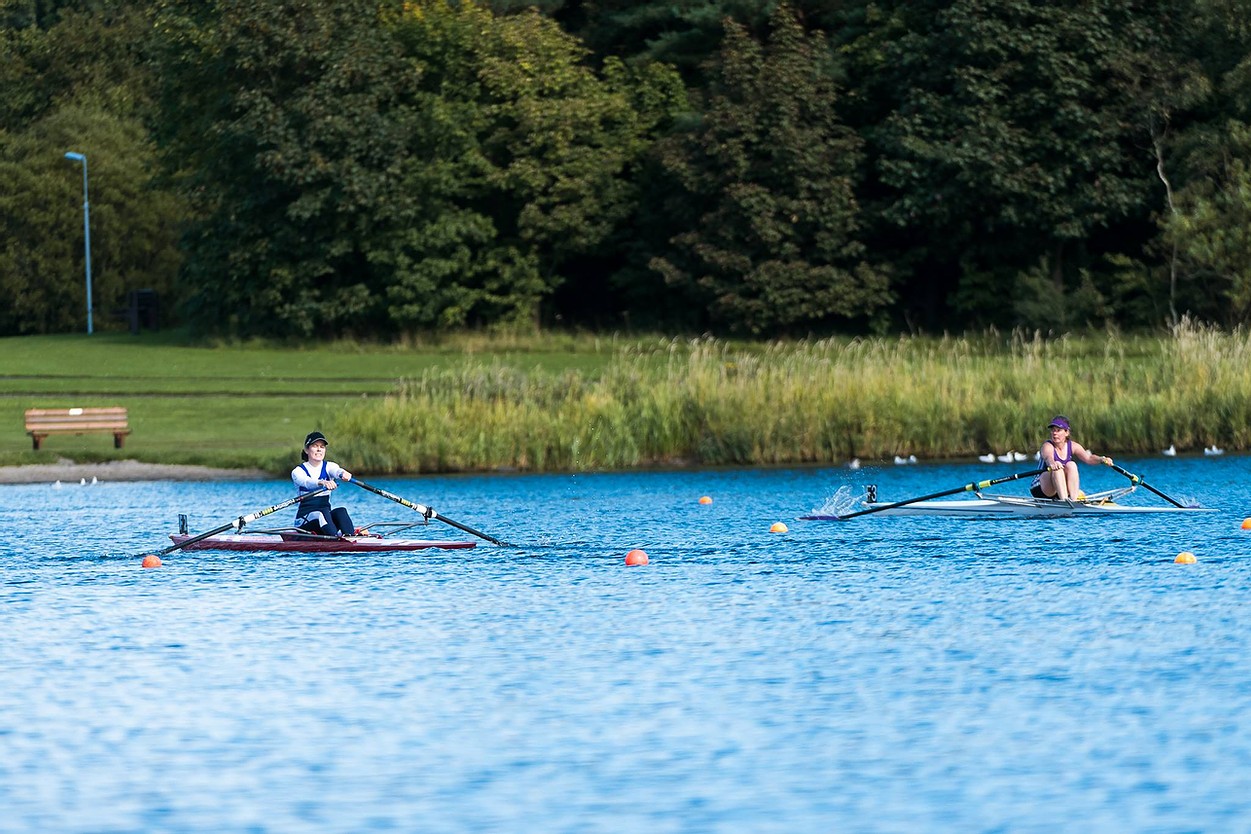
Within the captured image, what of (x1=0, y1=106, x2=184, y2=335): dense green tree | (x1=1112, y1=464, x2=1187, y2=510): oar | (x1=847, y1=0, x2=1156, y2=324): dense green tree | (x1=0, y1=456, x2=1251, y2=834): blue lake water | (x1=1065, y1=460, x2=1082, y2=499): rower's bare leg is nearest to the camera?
Answer: (x1=0, y1=456, x2=1251, y2=834): blue lake water

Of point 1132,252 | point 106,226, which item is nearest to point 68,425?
point 1132,252

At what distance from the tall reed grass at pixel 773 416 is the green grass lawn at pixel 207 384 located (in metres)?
2.27

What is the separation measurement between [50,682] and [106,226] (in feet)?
234

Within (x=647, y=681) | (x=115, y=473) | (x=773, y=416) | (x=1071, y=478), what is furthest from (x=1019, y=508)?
(x=115, y=473)

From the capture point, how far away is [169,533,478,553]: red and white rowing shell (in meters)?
21.2

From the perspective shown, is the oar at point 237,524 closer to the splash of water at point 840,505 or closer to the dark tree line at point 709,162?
the splash of water at point 840,505

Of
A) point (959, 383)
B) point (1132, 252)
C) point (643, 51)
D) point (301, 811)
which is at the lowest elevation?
point (301, 811)

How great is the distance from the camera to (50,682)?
14898 mm

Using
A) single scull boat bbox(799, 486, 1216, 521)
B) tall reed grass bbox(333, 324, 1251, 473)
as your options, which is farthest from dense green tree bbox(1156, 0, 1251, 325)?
single scull boat bbox(799, 486, 1216, 521)

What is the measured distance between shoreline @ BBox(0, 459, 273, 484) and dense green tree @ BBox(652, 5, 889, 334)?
2902 cm

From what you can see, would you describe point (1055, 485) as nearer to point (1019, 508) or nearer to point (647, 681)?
point (1019, 508)

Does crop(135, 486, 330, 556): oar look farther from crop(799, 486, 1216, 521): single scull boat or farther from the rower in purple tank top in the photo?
the rower in purple tank top

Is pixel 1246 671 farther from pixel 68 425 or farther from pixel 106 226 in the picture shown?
pixel 106 226

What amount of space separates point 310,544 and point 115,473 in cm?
1178
